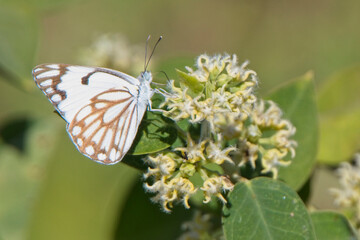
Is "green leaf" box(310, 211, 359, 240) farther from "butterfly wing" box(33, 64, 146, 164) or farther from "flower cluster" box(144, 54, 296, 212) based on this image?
"butterfly wing" box(33, 64, 146, 164)

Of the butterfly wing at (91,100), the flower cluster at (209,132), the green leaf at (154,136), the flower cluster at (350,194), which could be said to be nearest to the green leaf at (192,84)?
the flower cluster at (209,132)

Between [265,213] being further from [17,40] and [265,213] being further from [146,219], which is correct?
[17,40]

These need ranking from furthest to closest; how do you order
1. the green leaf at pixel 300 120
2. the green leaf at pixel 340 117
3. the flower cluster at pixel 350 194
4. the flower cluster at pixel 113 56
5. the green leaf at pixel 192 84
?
the flower cluster at pixel 113 56 < the green leaf at pixel 340 117 < the flower cluster at pixel 350 194 < the green leaf at pixel 300 120 < the green leaf at pixel 192 84

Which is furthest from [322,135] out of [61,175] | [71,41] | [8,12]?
[71,41]

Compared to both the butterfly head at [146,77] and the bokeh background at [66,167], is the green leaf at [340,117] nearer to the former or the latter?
the bokeh background at [66,167]

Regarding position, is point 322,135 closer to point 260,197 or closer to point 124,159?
point 260,197

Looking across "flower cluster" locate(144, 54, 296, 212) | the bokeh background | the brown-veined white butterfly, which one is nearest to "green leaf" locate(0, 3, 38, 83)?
the bokeh background

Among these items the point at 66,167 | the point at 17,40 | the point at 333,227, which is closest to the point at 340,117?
the point at 333,227
